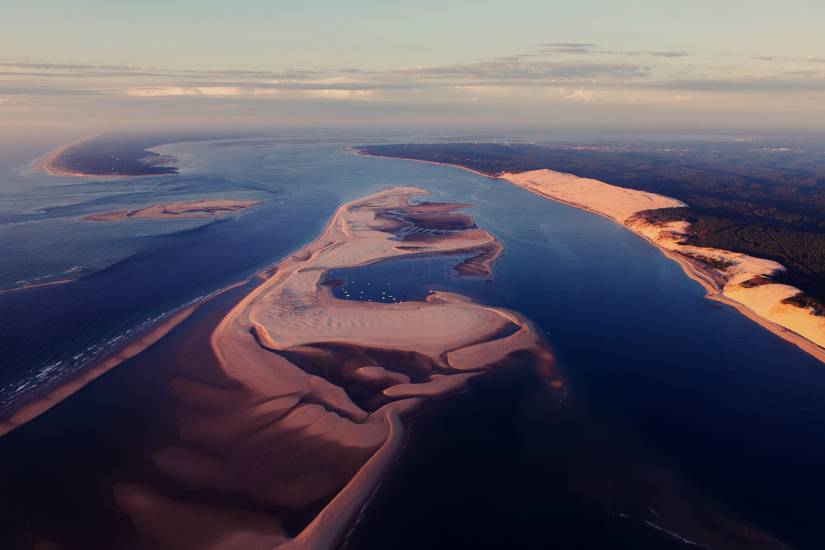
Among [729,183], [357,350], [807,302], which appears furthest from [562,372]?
[729,183]

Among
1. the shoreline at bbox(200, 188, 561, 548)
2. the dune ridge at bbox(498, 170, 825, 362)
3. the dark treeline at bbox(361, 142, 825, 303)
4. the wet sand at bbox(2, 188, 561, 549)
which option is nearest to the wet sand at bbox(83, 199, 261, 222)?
the shoreline at bbox(200, 188, 561, 548)

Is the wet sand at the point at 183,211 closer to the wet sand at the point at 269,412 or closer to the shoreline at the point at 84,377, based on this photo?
the wet sand at the point at 269,412

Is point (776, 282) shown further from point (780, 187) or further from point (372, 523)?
point (780, 187)

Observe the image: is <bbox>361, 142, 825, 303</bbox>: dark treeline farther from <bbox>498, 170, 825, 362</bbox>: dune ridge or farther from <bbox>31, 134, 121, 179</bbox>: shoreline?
<bbox>31, 134, 121, 179</bbox>: shoreline

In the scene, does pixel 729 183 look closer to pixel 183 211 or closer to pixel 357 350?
pixel 357 350

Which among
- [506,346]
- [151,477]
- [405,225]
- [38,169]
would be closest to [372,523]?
[151,477]

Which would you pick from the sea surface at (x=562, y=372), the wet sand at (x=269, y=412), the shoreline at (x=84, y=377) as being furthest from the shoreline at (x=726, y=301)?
the shoreline at (x=84, y=377)
